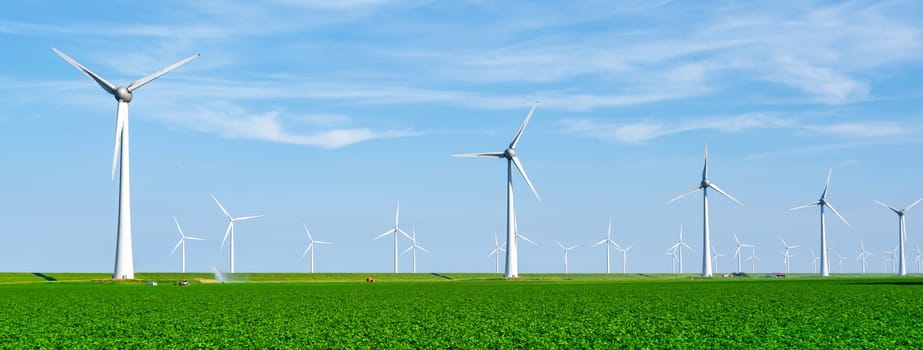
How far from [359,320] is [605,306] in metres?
16.2

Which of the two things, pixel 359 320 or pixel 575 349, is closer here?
pixel 575 349

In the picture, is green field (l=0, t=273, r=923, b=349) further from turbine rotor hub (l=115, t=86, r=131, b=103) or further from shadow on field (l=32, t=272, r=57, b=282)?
shadow on field (l=32, t=272, r=57, b=282)

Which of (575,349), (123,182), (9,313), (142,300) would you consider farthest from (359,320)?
(123,182)

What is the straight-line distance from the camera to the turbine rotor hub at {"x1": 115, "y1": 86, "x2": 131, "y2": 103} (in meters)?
97.1

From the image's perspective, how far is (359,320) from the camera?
41.2 meters

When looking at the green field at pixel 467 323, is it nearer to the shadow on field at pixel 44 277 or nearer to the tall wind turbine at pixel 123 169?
the tall wind turbine at pixel 123 169

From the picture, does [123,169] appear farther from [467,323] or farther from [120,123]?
[467,323]

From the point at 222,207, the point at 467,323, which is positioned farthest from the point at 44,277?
the point at 467,323

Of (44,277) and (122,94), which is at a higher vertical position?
(122,94)

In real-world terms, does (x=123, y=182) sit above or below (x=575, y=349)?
above

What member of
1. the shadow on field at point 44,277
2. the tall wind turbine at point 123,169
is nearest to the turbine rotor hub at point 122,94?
the tall wind turbine at point 123,169

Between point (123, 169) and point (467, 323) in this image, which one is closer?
point (467, 323)

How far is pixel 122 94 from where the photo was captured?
319 ft

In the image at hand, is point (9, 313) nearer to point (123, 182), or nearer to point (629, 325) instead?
point (629, 325)
